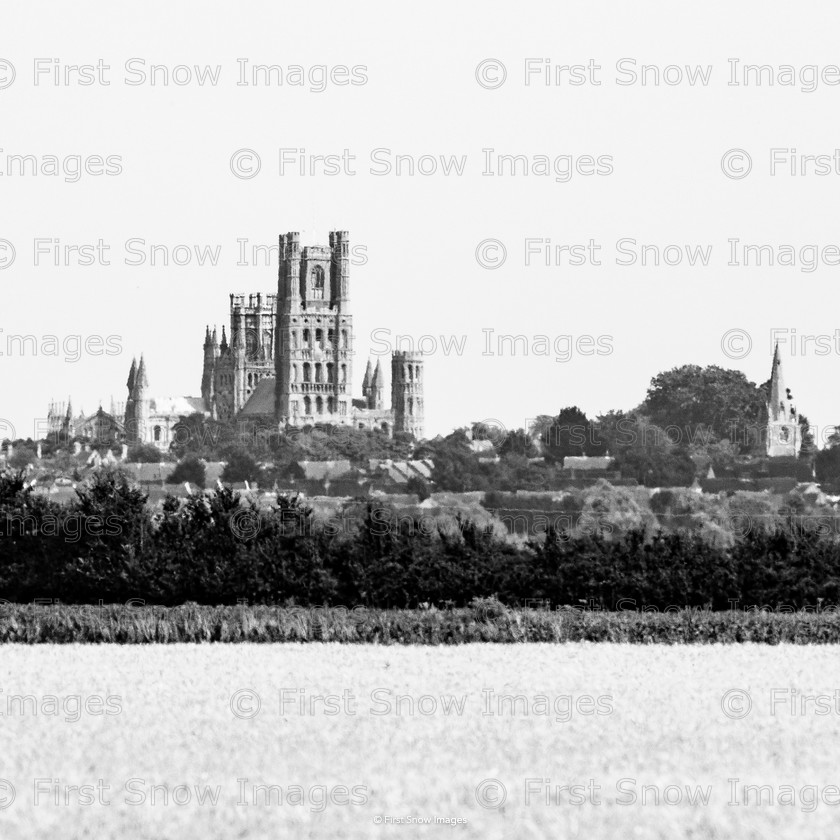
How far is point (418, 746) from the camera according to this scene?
19125 millimetres

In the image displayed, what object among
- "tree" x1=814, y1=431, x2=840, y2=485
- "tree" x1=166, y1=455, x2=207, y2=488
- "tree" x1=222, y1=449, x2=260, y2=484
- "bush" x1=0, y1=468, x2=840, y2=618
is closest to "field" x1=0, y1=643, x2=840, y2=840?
"bush" x1=0, y1=468, x2=840, y2=618

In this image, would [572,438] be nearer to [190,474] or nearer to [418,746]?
[190,474]

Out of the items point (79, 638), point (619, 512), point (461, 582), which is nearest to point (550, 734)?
point (79, 638)

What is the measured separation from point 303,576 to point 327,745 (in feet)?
67.1

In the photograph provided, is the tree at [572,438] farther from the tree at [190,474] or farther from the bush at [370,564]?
the bush at [370,564]

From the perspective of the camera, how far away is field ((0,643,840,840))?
607 inches

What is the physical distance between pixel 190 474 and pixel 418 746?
565ft

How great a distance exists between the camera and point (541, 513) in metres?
132

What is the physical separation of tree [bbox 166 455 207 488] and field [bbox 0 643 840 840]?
523ft

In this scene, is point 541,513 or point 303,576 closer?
point 303,576

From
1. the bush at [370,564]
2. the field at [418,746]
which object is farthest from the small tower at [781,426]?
the field at [418,746]

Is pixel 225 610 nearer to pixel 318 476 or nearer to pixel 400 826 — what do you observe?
pixel 400 826

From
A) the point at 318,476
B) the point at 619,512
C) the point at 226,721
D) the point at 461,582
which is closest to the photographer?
the point at 226,721

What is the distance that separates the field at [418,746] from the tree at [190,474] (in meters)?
159
